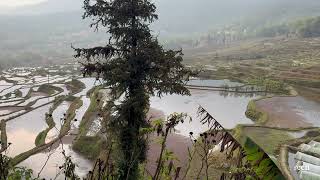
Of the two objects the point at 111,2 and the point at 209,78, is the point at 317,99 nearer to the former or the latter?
the point at 209,78

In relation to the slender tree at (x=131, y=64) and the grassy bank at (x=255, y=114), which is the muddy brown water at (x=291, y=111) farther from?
the slender tree at (x=131, y=64)

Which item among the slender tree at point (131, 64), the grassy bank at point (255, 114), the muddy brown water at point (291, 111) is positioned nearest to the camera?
the slender tree at point (131, 64)

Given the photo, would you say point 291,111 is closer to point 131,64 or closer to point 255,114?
point 255,114

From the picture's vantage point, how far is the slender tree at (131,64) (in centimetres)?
2069

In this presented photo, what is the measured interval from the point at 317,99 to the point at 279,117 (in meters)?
11.9

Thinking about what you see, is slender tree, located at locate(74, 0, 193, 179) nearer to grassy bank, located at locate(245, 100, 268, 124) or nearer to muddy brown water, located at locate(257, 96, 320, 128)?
muddy brown water, located at locate(257, 96, 320, 128)

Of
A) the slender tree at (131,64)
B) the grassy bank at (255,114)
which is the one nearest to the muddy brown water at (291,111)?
the grassy bank at (255,114)

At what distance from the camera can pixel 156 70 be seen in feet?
69.9

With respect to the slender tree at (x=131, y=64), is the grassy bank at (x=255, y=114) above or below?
below

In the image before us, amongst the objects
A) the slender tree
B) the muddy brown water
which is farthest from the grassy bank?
the slender tree

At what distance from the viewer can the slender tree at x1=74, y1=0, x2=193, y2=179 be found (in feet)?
67.9

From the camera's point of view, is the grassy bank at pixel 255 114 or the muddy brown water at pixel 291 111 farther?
the grassy bank at pixel 255 114

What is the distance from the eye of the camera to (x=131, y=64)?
68.4 feet

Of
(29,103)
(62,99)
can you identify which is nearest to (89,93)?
(62,99)
